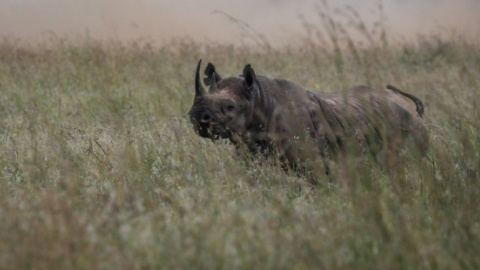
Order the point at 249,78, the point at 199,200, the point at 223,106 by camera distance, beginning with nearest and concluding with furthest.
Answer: the point at 199,200 < the point at 223,106 < the point at 249,78

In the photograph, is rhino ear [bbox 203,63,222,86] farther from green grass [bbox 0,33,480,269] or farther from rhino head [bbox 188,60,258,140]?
green grass [bbox 0,33,480,269]

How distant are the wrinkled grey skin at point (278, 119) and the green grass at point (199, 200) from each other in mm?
230

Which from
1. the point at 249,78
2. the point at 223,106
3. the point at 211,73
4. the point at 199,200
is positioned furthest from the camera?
the point at 211,73

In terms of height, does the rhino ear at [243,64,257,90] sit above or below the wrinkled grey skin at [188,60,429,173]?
above

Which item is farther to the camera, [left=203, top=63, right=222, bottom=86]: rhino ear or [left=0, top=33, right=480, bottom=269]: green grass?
[left=203, top=63, right=222, bottom=86]: rhino ear

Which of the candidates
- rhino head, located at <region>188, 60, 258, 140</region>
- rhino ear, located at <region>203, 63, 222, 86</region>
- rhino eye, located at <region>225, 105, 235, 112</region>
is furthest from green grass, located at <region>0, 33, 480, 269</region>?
rhino ear, located at <region>203, 63, 222, 86</region>

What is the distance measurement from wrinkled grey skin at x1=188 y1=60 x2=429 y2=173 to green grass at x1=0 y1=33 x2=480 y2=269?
0.23 metres

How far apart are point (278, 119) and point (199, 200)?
188 cm

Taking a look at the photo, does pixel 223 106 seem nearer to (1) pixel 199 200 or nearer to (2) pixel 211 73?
(2) pixel 211 73

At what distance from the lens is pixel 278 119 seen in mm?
6891

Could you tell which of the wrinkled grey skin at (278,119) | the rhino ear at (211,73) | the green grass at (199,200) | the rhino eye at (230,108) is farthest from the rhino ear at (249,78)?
the green grass at (199,200)

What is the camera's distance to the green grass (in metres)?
3.39

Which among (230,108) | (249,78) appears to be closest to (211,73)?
(249,78)

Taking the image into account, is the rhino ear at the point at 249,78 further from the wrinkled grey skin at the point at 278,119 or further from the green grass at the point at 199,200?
the green grass at the point at 199,200
